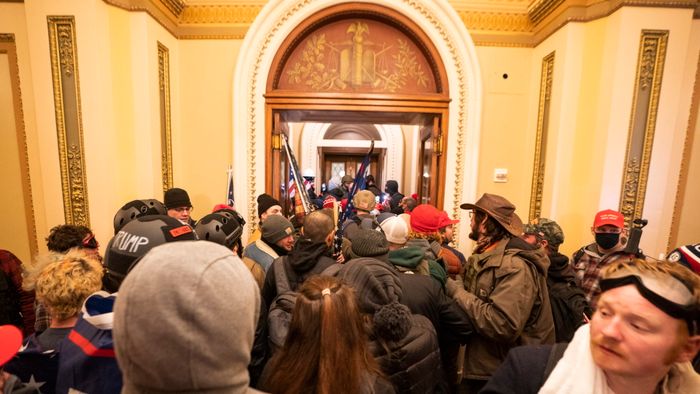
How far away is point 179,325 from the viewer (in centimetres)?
52

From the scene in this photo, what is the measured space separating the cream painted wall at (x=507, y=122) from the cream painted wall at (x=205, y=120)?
3.29m

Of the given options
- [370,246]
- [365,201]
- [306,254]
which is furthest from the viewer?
[365,201]

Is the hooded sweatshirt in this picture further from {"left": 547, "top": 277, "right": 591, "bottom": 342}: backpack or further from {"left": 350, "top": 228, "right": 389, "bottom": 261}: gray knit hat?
{"left": 547, "top": 277, "right": 591, "bottom": 342}: backpack

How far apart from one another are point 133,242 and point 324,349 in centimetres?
86

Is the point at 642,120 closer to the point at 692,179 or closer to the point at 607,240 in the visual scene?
the point at 692,179

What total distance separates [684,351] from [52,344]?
200cm

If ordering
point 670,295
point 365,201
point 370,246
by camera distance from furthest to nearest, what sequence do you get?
1. point 365,201
2. point 370,246
3. point 670,295

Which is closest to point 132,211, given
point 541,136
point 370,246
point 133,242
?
point 133,242

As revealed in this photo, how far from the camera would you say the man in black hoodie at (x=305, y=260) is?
1.74 m

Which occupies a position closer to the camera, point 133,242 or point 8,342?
point 8,342

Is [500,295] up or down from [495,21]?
down

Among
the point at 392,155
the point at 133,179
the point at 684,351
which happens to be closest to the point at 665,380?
the point at 684,351

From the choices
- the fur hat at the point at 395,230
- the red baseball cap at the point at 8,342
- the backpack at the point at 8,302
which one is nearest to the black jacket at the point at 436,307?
the fur hat at the point at 395,230

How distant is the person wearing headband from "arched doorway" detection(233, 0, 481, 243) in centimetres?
350
